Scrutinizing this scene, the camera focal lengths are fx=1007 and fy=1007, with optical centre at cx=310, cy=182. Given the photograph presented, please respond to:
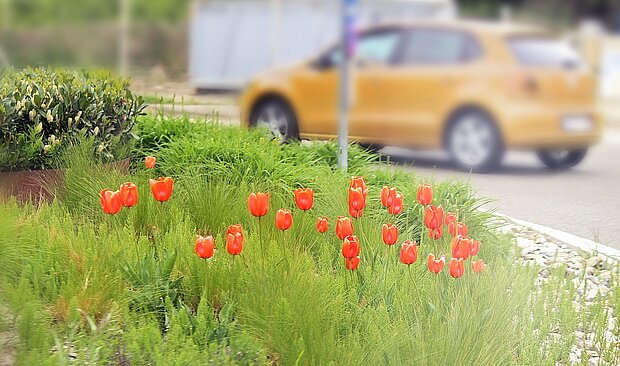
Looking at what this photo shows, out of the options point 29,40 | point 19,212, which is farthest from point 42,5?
point 19,212

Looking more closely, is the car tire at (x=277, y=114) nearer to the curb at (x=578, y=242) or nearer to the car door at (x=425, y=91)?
the car door at (x=425, y=91)

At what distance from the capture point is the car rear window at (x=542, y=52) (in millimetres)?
8531

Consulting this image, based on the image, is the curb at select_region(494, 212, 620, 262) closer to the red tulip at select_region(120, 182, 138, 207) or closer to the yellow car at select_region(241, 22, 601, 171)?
the red tulip at select_region(120, 182, 138, 207)

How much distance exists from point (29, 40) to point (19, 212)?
951 millimetres

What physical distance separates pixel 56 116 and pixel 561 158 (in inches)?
208

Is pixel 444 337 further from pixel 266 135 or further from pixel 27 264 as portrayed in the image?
pixel 266 135

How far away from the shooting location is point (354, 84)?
8.71 metres

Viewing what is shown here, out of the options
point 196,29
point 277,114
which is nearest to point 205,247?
point 196,29

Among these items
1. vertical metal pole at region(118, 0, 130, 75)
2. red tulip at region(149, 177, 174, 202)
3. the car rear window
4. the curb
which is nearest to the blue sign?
vertical metal pole at region(118, 0, 130, 75)

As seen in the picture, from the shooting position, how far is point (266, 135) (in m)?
6.23

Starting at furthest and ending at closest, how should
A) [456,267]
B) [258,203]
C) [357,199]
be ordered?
[357,199] → [258,203] → [456,267]

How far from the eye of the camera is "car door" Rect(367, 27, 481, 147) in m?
8.63

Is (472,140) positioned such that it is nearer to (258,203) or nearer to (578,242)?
(578,242)

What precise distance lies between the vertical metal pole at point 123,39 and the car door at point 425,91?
311cm
